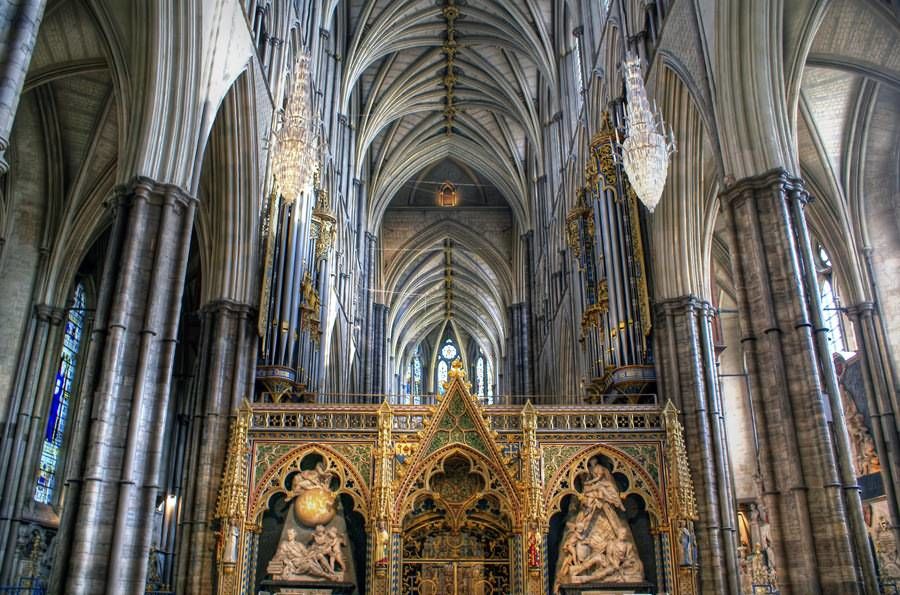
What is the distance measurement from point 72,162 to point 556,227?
54.7ft

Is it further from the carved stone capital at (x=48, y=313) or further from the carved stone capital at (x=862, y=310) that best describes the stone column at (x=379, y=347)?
the carved stone capital at (x=862, y=310)

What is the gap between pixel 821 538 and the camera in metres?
10.6

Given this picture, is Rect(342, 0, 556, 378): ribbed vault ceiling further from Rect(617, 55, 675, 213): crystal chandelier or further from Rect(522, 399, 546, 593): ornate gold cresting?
Rect(522, 399, 546, 593): ornate gold cresting

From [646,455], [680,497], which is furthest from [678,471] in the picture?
[646,455]

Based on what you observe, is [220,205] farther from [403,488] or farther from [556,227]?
[556,227]

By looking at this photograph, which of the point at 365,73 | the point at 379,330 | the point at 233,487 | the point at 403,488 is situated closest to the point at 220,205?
the point at 233,487

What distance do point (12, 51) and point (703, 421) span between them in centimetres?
1343

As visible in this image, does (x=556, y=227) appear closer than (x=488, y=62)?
Yes

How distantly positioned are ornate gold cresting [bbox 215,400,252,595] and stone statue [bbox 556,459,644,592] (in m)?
6.11

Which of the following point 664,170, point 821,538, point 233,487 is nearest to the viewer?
Answer: point 821,538

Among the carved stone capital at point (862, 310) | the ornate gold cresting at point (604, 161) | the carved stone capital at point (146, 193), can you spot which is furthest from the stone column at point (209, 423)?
the carved stone capital at point (862, 310)

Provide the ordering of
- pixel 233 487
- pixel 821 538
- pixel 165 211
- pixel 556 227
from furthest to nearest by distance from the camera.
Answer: pixel 556 227, pixel 233 487, pixel 165 211, pixel 821 538

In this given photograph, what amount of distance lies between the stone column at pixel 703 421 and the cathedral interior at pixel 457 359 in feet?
0.17

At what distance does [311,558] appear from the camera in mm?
15242
